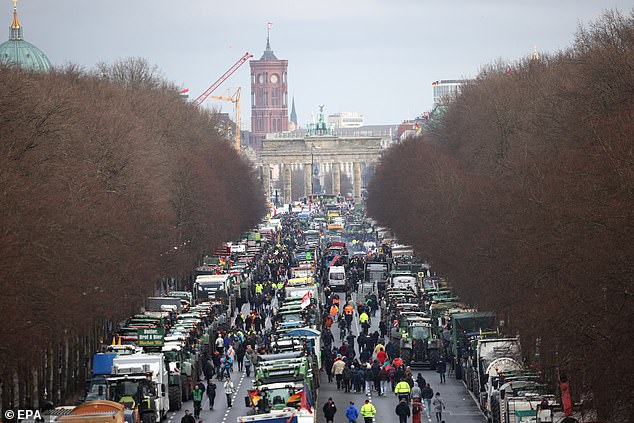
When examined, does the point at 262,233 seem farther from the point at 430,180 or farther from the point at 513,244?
the point at 513,244

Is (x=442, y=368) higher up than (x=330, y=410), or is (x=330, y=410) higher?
(x=442, y=368)

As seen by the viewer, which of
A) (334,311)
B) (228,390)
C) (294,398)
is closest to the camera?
(294,398)

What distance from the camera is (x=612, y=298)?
128 feet

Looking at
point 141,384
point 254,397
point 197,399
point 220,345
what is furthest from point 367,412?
point 220,345

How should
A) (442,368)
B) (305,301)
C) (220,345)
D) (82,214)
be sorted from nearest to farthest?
(442,368) < (82,214) < (220,345) < (305,301)

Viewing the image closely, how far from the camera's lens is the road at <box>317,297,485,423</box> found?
5028 centimetres

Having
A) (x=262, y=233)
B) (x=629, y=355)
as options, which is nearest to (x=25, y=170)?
(x=629, y=355)

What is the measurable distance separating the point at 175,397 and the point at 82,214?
9.31 m

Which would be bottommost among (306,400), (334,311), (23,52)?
(306,400)

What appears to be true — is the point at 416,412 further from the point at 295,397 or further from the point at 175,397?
the point at 175,397

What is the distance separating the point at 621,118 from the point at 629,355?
20.4m

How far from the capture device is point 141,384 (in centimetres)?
4716

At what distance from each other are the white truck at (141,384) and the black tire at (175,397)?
1907mm

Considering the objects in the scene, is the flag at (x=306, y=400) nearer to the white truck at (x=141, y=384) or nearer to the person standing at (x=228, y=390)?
the white truck at (x=141, y=384)
